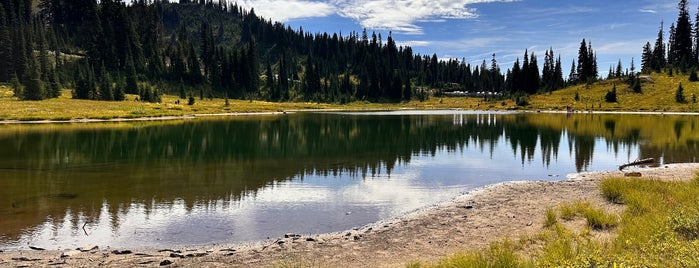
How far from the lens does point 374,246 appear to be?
13320 mm

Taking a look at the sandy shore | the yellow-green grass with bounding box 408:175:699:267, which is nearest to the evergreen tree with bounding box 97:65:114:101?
the sandy shore

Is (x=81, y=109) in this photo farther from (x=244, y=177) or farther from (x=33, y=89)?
(x=244, y=177)

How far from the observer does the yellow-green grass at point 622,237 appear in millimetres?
7656

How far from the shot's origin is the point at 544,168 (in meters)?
30.4

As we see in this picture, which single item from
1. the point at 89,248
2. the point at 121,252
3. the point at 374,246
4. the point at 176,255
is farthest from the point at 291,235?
the point at 89,248

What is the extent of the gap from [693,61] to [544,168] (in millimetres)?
147237

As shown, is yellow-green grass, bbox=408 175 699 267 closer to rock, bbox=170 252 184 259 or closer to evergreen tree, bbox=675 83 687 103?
rock, bbox=170 252 184 259

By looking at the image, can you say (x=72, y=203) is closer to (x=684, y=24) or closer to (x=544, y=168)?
(x=544, y=168)

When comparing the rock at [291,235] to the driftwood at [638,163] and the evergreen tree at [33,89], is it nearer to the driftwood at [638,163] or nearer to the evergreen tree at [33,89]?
the driftwood at [638,163]

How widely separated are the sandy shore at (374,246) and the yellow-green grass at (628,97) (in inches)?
4344

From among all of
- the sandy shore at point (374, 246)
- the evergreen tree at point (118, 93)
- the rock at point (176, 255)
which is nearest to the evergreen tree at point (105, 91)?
the evergreen tree at point (118, 93)

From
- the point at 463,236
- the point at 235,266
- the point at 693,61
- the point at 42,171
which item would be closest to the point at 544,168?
the point at 463,236

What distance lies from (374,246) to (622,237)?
6392mm

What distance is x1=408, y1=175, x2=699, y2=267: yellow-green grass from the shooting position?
766 centimetres
